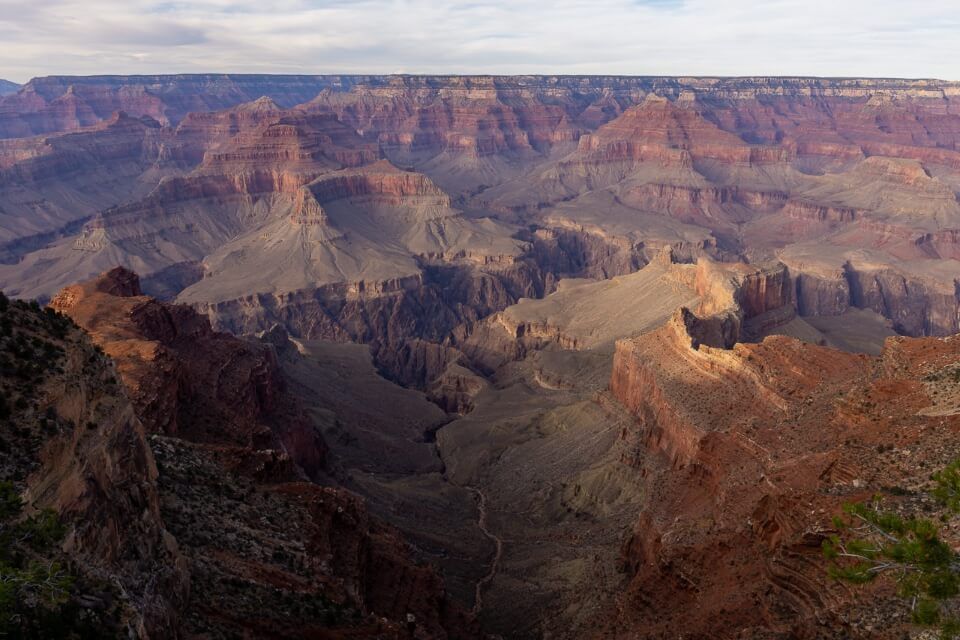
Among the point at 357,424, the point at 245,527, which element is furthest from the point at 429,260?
the point at 245,527

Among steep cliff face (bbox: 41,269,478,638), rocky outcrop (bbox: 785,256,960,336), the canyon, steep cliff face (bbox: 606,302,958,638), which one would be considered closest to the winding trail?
the canyon

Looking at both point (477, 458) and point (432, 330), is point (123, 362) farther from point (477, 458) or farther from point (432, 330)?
point (432, 330)

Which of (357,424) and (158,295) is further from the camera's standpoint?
(158,295)

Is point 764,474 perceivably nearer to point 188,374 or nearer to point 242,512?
point 242,512

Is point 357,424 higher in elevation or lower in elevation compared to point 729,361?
lower

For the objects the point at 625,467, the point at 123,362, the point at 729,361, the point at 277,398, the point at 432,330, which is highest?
the point at 123,362

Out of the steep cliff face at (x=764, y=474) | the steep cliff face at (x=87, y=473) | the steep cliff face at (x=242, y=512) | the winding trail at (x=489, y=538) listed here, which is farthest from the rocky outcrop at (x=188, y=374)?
the steep cliff face at (x=764, y=474)

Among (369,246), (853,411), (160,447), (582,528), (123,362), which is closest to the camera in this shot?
(160,447)

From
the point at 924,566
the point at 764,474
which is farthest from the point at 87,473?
the point at 764,474

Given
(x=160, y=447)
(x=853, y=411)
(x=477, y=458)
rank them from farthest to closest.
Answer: (x=477, y=458), (x=853, y=411), (x=160, y=447)

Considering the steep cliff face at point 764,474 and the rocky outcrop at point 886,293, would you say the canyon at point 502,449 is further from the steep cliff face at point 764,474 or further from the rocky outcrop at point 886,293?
the rocky outcrop at point 886,293
